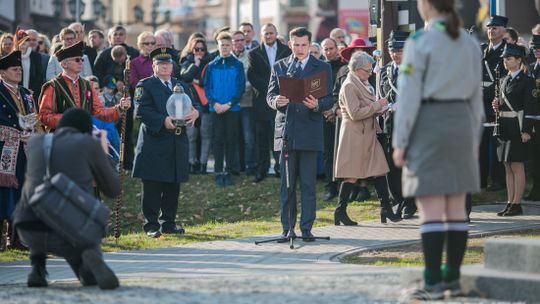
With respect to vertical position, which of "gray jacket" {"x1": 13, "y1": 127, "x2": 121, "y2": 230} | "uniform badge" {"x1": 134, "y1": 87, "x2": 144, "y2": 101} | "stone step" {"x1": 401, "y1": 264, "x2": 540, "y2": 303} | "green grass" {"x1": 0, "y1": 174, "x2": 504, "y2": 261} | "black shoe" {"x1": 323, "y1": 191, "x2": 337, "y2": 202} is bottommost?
"green grass" {"x1": 0, "y1": 174, "x2": 504, "y2": 261}

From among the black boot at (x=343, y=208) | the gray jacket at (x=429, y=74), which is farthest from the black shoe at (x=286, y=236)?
the gray jacket at (x=429, y=74)

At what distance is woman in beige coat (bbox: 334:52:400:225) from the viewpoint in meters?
16.0

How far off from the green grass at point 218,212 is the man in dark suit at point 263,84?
382 millimetres

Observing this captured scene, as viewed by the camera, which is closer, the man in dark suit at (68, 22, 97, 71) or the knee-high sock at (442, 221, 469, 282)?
the knee-high sock at (442, 221, 469, 282)

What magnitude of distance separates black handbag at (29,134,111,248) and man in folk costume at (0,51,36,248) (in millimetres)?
3878

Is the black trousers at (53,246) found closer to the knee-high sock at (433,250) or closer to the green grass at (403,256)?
the knee-high sock at (433,250)

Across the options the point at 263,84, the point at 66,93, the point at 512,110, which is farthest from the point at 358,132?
the point at 263,84

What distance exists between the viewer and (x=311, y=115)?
15016 millimetres

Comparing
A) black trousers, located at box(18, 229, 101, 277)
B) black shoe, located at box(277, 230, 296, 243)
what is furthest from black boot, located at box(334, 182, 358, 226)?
black trousers, located at box(18, 229, 101, 277)

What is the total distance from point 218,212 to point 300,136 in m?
4.26

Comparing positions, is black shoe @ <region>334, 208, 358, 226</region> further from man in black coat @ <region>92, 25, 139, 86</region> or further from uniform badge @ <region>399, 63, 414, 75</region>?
uniform badge @ <region>399, 63, 414, 75</region>

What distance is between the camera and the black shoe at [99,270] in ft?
Answer: 35.7

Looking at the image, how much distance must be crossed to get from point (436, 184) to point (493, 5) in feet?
29.2

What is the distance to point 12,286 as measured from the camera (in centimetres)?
1195
